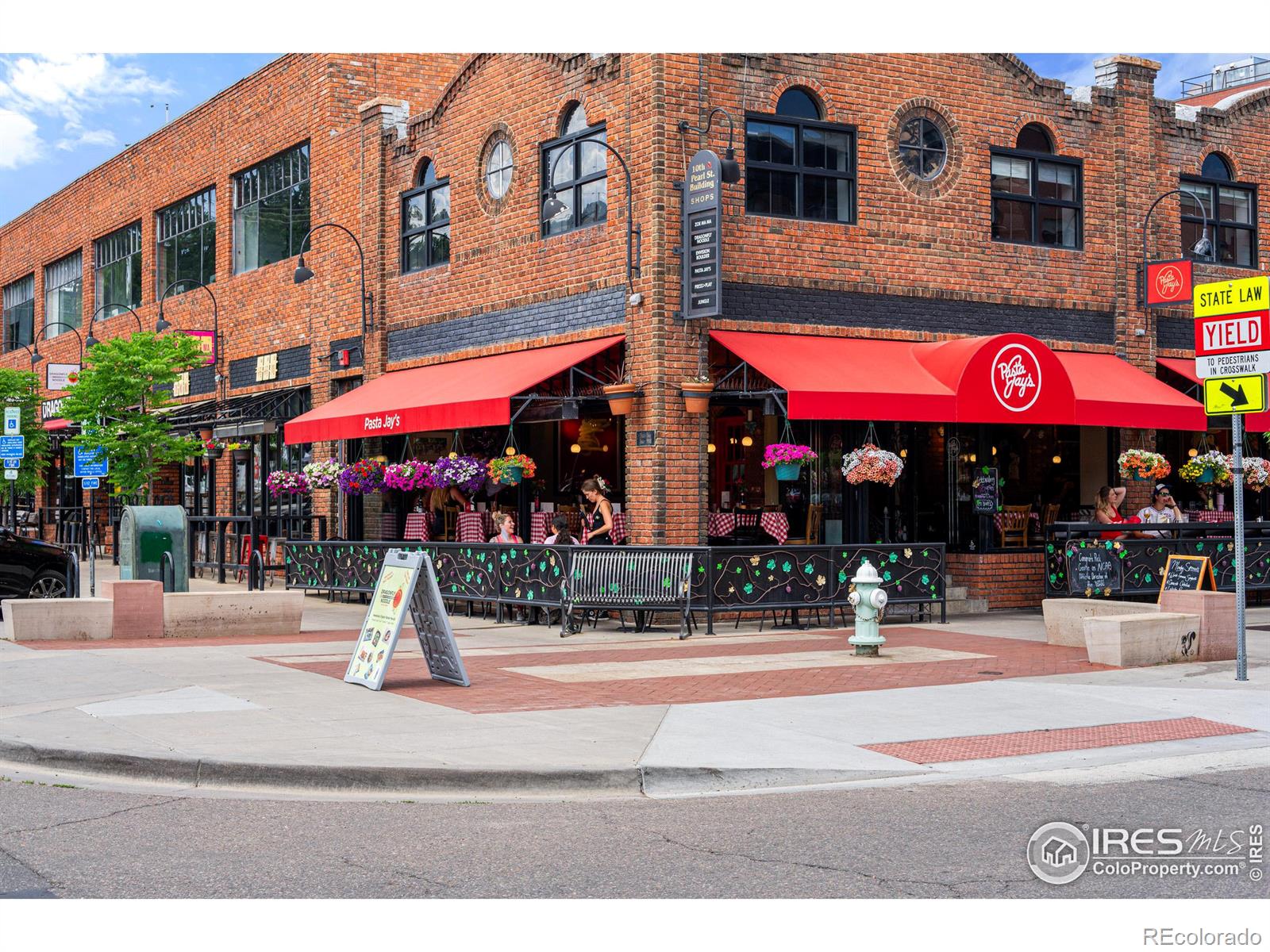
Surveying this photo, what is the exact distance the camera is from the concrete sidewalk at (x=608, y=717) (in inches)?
334

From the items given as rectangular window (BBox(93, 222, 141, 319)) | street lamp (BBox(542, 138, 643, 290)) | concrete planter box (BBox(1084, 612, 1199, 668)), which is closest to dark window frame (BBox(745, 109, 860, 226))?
street lamp (BBox(542, 138, 643, 290))

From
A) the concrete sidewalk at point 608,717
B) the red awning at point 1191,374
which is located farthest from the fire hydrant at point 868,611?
the red awning at point 1191,374

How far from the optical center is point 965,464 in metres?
20.6

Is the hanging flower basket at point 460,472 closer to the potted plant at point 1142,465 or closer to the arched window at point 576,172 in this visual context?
the arched window at point 576,172

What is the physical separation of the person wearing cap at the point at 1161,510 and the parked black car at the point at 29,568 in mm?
15688

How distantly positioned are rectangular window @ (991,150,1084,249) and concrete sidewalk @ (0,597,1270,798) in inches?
Answer: 322

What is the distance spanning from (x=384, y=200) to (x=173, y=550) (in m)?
8.75

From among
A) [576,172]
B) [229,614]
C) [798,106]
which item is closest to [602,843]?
[229,614]

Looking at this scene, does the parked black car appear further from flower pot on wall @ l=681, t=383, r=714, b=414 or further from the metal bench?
flower pot on wall @ l=681, t=383, r=714, b=414

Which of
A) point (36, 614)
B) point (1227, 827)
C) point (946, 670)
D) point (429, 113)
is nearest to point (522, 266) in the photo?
point (429, 113)

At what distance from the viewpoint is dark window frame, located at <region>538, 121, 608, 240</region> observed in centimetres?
1942

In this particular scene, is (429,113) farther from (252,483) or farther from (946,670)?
(946,670)

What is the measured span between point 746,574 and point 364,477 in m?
7.41

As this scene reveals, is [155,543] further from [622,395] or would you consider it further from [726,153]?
[726,153]
